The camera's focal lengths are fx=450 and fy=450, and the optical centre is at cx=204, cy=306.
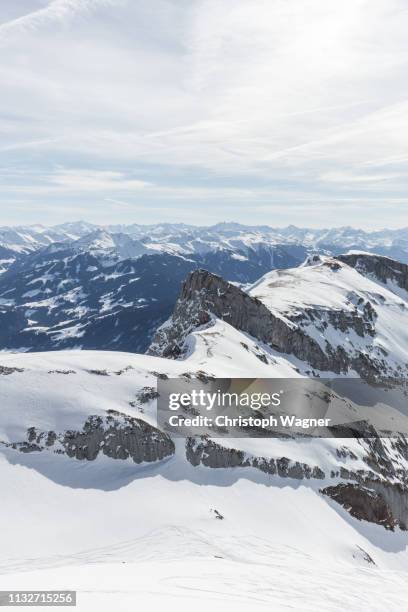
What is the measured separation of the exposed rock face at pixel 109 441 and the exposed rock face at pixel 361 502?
23189 millimetres

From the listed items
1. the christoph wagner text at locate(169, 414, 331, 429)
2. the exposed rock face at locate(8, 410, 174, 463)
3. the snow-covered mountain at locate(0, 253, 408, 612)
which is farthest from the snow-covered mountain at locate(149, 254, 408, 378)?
the exposed rock face at locate(8, 410, 174, 463)

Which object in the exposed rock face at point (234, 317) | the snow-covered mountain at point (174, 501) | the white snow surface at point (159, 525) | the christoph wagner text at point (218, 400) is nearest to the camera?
the white snow surface at point (159, 525)

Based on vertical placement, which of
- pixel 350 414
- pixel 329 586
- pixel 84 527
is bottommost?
pixel 350 414

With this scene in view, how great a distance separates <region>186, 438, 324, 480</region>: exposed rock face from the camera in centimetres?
5500

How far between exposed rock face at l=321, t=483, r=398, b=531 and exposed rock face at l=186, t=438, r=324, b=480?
9.31 feet

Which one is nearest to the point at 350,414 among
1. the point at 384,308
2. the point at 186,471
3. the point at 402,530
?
the point at 402,530

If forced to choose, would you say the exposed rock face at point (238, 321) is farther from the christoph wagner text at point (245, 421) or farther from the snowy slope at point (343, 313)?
the christoph wagner text at point (245, 421)

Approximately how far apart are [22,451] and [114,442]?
9.86 meters

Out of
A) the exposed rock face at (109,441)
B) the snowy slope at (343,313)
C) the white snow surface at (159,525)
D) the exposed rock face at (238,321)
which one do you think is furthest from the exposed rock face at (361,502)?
the snowy slope at (343,313)

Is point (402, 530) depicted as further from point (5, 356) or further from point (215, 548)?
point (5, 356)

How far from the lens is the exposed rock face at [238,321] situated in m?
119

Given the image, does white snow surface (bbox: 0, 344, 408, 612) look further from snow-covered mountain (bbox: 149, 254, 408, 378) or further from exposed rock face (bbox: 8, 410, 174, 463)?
snow-covered mountain (bbox: 149, 254, 408, 378)

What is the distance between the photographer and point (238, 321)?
4941 inches

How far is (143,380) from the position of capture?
61.0 metres
